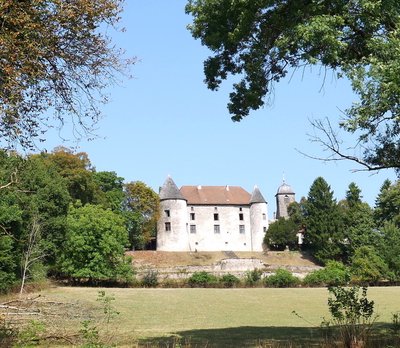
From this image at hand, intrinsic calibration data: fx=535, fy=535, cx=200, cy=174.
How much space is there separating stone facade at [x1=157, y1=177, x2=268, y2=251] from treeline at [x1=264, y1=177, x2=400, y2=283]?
336 centimetres

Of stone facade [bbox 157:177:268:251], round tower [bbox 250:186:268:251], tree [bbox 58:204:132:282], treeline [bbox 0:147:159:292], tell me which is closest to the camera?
treeline [bbox 0:147:159:292]

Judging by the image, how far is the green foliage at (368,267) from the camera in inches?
2295

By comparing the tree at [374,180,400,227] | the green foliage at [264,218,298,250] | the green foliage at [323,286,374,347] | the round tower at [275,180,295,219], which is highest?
the round tower at [275,180,295,219]

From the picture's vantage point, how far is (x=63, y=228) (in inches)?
1764

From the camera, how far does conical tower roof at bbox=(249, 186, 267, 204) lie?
82125 millimetres

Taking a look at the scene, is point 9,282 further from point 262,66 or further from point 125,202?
point 125,202


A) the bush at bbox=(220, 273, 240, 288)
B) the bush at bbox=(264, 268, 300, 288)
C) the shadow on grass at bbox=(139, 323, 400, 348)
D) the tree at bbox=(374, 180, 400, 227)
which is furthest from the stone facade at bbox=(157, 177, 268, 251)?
the shadow on grass at bbox=(139, 323, 400, 348)

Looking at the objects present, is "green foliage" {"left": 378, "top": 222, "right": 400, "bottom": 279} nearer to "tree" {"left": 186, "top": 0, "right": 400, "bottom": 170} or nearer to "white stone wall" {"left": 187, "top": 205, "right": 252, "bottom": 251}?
"white stone wall" {"left": 187, "top": 205, "right": 252, "bottom": 251}

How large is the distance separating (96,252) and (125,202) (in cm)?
2245

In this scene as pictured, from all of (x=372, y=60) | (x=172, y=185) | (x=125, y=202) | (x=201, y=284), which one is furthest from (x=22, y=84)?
(x=172, y=185)

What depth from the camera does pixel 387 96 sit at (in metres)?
7.56

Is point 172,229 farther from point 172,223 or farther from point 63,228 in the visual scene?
point 63,228

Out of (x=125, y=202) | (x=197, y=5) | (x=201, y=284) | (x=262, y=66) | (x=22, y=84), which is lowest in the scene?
(x=201, y=284)

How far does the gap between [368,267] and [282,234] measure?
19939 millimetres
